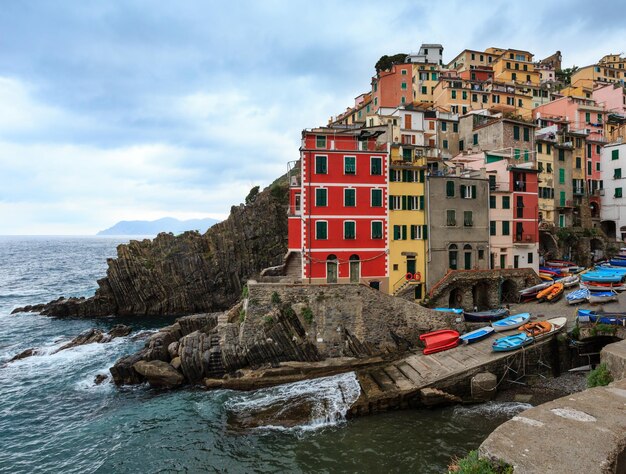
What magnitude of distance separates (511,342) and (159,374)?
86.6 feet

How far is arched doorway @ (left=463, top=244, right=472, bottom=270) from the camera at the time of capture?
3916cm

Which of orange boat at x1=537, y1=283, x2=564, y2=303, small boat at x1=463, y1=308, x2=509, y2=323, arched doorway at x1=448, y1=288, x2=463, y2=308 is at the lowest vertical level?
small boat at x1=463, y1=308, x2=509, y2=323

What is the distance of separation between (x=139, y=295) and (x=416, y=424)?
163ft

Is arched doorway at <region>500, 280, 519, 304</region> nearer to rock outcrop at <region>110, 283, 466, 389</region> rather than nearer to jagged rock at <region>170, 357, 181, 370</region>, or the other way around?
rock outcrop at <region>110, 283, 466, 389</region>

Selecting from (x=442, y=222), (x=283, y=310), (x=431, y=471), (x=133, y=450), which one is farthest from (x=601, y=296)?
(x=133, y=450)

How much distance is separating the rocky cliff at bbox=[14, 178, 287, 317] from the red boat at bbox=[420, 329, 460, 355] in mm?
35286

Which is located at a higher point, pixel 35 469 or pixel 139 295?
pixel 139 295

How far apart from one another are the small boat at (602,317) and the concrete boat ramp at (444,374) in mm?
3173

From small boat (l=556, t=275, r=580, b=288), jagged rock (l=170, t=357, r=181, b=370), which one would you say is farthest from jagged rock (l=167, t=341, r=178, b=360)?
small boat (l=556, t=275, r=580, b=288)

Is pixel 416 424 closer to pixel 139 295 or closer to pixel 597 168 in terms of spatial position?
pixel 139 295

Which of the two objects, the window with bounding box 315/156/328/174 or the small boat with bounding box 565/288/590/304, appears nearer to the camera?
the small boat with bounding box 565/288/590/304

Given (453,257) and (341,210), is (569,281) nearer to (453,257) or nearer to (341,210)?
(453,257)

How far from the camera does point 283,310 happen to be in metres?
30.9

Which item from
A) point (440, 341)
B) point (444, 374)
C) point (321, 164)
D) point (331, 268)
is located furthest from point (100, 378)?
point (440, 341)
